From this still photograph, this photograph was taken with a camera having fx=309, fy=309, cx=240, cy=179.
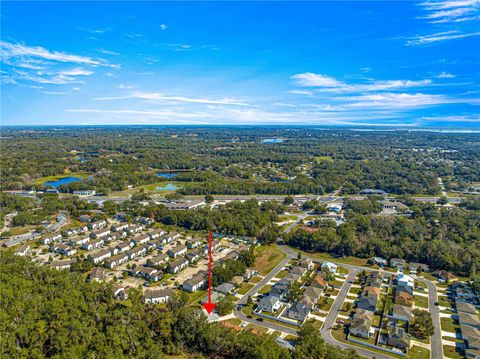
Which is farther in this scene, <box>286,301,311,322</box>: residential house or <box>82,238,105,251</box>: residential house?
<box>82,238,105,251</box>: residential house

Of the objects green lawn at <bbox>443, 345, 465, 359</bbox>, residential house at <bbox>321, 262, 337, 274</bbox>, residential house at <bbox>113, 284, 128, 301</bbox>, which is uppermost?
residential house at <bbox>113, 284, 128, 301</bbox>

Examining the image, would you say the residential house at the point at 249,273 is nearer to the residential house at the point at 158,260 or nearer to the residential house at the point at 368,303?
the residential house at the point at 158,260

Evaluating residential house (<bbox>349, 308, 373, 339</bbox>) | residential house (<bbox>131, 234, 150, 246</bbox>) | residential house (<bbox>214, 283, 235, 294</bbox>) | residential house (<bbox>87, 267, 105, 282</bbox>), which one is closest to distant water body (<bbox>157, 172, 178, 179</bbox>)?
residential house (<bbox>131, 234, 150, 246</bbox>)

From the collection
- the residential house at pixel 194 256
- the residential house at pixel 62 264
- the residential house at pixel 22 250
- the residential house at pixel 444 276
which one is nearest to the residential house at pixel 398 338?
the residential house at pixel 444 276

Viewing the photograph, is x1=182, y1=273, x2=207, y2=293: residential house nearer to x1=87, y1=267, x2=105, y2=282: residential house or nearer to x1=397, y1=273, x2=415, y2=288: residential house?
x1=87, y1=267, x2=105, y2=282: residential house

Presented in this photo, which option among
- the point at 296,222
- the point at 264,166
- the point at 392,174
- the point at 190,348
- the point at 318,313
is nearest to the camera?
the point at 190,348

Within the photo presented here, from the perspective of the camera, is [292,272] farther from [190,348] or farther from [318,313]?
[190,348]

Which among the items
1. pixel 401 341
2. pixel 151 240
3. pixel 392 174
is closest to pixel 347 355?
pixel 401 341
